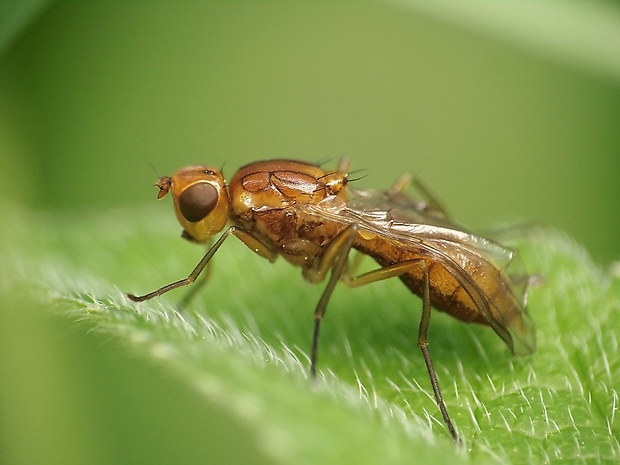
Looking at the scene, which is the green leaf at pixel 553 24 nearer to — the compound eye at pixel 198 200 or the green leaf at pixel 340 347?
the green leaf at pixel 340 347

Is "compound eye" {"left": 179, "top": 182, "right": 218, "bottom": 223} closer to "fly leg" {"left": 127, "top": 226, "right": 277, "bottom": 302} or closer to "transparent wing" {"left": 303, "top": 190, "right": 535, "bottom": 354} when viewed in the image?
"fly leg" {"left": 127, "top": 226, "right": 277, "bottom": 302}

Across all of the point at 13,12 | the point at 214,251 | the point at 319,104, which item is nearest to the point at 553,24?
the point at 319,104

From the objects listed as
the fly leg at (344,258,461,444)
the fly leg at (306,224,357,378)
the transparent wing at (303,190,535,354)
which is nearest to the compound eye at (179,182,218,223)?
the transparent wing at (303,190,535,354)

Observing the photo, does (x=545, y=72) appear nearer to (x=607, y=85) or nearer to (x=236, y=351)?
(x=607, y=85)

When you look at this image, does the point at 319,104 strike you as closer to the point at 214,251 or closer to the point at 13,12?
the point at 13,12

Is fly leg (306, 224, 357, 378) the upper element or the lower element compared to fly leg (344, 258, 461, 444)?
upper

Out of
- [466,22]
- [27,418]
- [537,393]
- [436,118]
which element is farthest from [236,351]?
[436,118]
